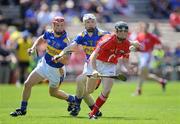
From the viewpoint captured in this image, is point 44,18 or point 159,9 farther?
point 159,9

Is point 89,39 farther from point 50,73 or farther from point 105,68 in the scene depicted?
point 50,73

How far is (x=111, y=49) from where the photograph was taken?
1725 cm

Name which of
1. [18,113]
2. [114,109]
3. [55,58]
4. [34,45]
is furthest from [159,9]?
[18,113]

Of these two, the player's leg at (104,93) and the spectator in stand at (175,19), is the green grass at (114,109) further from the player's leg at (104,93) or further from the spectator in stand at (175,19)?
the spectator in stand at (175,19)

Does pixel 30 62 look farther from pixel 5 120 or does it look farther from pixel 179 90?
pixel 5 120

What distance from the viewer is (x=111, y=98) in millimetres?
25438

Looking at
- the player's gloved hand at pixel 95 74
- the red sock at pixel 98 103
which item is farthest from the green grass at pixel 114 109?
the player's gloved hand at pixel 95 74

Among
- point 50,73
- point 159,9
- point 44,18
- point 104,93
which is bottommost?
point 159,9

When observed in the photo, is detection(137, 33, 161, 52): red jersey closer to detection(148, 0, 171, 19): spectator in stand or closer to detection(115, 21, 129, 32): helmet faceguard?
detection(115, 21, 129, 32): helmet faceguard

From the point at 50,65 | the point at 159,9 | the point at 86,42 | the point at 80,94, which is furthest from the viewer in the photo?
the point at 159,9

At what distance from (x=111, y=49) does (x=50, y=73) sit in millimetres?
1654

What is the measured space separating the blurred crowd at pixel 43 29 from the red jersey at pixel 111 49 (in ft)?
51.4

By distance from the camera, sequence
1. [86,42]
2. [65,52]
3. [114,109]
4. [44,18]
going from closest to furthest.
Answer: [65,52] → [86,42] → [114,109] → [44,18]

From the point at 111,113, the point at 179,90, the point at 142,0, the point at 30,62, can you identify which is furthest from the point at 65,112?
the point at 142,0
